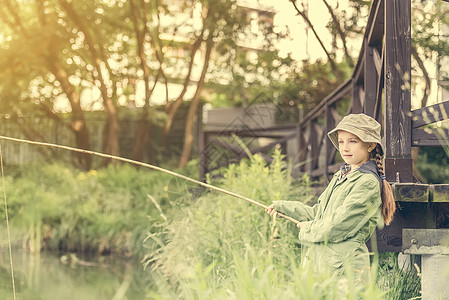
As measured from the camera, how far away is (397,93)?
4121 mm

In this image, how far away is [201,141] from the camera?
34.5 feet

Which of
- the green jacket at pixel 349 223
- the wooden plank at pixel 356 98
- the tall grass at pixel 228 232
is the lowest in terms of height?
the tall grass at pixel 228 232

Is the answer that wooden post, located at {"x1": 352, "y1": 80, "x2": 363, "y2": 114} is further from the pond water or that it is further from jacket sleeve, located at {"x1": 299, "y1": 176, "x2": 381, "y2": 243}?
jacket sleeve, located at {"x1": 299, "y1": 176, "x2": 381, "y2": 243}

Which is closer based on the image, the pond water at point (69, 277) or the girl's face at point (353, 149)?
the girl's face at point (353, 149)

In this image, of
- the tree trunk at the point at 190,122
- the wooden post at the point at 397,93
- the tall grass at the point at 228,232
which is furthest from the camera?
the tree trunk at the point at 190,122

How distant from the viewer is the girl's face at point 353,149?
3322 mm

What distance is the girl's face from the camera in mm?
3322

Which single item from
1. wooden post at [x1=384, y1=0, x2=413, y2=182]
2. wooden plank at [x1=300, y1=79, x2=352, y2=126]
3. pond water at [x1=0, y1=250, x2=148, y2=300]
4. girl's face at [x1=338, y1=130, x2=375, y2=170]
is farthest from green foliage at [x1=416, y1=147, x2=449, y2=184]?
girl's face at [x1=338, y1=130, x2=375, y2=170]

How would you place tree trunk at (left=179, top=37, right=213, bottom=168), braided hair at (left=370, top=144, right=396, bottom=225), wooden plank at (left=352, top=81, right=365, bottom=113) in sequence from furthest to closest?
tree trunk at (left=179, top=37, right=213, bottom=168) < wooden plank at (left=352, top=81, right=365, bottom=113) < braided hair at (left=370, top=144, right=396, bottom=225)

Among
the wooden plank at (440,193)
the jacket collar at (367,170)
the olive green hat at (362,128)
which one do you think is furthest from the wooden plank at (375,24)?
the jacket collar at (367,170)

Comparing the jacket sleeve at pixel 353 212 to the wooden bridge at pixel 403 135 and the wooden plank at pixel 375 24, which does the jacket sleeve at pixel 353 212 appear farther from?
the wooden plank at pixel 375 24

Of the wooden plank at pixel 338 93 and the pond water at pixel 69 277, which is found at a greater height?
the wooden plank at pixel 338 93

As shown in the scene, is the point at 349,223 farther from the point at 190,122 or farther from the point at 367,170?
the point at 190,122

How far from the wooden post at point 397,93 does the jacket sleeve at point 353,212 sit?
88 centimetres
